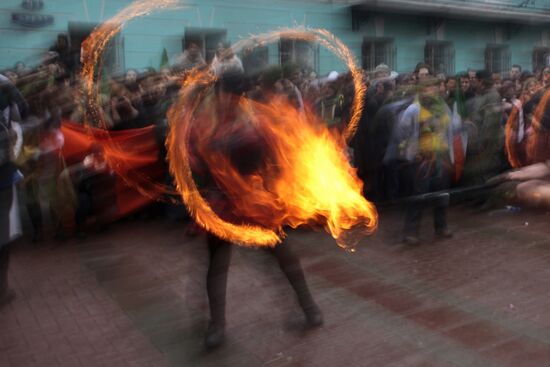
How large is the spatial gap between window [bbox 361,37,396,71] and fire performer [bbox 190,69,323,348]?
35.8ft

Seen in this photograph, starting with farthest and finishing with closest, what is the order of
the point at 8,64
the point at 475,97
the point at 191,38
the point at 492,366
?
the point at 191,38
the point at 8,64
the point at 475,97
the point at 492,366

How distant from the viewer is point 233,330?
4.51 m

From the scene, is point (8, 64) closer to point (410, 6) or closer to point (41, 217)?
point (41, 217)

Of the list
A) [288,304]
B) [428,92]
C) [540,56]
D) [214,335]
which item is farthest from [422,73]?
[540,56]

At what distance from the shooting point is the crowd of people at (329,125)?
6.75 m

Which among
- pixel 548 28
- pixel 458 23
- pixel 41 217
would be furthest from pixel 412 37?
pixel 41 217

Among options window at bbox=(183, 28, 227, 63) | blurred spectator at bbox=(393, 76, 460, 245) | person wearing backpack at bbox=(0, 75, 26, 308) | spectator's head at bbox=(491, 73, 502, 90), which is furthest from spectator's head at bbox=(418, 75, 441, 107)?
person wearing backpack at bbox=(0, 75, 26, 308)

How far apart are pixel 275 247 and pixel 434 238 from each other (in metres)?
3.18

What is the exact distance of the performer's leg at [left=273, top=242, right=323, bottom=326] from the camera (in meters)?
4.36

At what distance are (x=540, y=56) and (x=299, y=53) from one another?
37.8 feet

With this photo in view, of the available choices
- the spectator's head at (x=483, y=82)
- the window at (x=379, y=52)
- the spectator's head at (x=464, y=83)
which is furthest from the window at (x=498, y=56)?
the spectator's head at (x=483, y=82)

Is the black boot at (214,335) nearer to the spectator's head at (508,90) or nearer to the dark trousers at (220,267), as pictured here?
the dark trousers at (220,267)

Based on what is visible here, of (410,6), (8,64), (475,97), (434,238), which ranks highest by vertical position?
(410,6)

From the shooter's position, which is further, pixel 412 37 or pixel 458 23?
pixel 458 23
